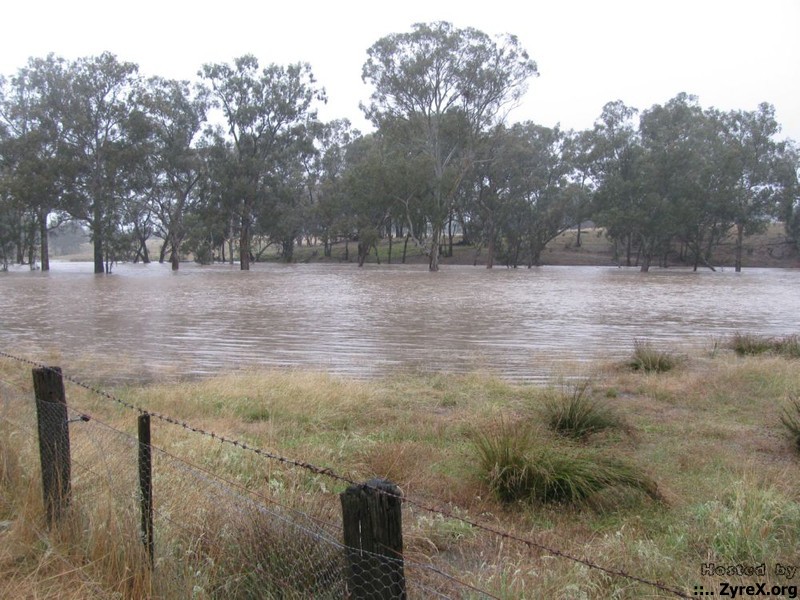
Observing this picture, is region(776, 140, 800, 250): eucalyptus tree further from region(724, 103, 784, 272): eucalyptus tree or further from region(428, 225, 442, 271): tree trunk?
region(428, 225, 442, 271): tree trunk

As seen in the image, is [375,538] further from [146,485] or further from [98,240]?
[98,240]

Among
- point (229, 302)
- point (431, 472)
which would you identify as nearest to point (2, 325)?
point (229, 302)

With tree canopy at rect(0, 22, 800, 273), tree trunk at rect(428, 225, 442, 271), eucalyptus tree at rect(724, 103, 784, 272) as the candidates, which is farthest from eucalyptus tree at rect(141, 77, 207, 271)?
eucalyptus tree at rect(724, 103, 784, 272)

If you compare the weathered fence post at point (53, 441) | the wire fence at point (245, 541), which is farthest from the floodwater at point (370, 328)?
the weathered fence post at point (53, 441)

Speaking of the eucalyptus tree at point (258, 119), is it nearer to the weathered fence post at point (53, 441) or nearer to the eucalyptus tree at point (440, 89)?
the eucalyptus tree at point (440, 89)

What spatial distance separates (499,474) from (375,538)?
2670mm

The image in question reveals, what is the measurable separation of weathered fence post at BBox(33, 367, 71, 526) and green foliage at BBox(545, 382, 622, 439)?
172 inches

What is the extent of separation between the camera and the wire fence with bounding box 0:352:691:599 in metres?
2.86

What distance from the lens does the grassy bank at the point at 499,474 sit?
3.45 meters

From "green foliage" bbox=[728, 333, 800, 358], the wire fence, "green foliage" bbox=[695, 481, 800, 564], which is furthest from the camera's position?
"green foliage" bbox=[728, 333, 800, 358]

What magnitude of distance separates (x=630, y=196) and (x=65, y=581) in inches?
2562

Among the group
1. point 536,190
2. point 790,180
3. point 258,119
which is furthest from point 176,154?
point 790,180

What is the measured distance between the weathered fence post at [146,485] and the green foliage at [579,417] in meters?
4.17

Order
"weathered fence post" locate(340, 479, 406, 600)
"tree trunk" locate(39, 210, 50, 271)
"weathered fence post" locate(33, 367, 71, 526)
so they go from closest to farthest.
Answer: "weathered fence post" locate(340, 479, 406, 600)
"weathered fence post" locate(33, 367, 71, 526)
"tree trunk" locate(39, 210, 50, 271)
